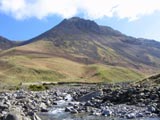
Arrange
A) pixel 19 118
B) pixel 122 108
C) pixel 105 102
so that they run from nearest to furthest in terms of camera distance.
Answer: pixel 19 118
pixel 122 108
pixel 105 102

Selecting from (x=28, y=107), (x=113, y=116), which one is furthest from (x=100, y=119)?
(x=28, y=107)

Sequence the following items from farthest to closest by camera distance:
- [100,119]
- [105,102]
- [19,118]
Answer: [105,102] < [100,119] < [19,118]

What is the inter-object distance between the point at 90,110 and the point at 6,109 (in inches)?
419

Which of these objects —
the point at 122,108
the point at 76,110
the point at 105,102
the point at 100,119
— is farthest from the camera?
the point at 105,102

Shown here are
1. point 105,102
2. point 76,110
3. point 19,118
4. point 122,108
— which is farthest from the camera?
point 105,102

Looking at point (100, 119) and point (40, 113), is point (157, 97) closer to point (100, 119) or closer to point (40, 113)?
point (100, 119)

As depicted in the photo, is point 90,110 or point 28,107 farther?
point 28,107

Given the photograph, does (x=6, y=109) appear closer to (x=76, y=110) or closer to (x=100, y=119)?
(x=76, y=110)

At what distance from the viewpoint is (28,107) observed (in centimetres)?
5806

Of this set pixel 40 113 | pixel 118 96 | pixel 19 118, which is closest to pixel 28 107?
pixel 40 113

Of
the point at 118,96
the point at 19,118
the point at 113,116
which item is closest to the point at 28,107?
the point at 118,96

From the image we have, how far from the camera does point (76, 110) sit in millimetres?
52469

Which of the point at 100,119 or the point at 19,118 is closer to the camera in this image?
the point at 19,118

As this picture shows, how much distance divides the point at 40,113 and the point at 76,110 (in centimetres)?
564
